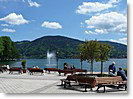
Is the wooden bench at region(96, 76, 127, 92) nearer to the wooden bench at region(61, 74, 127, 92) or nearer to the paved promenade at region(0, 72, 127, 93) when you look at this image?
the wooden bench at region(61, 74, 127, 92)

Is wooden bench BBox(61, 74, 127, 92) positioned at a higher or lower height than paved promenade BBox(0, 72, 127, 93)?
higher

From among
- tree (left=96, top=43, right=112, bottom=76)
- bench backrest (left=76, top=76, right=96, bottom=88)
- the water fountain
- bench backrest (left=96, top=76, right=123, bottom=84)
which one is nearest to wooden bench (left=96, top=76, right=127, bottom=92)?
bench backrest (left=96, top=76, right=123, bottom=84)

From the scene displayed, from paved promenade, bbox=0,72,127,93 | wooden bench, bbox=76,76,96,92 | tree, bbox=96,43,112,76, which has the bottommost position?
paved promenade, bbox=0,72,127,93

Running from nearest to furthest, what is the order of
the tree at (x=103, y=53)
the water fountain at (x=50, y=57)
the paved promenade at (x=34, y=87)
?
the paved promenade at (x=34, y=87), the tree at (x=103, y=53), the water fountain at (x=50, y=57)

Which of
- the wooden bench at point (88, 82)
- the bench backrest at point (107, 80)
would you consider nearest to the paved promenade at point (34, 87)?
the wooden bench at point (88, 82)

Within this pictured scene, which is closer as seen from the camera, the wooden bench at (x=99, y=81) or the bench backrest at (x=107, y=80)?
the wooden bench at (x=99, y=81)

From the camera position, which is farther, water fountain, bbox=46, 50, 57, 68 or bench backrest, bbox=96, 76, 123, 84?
water fountain, bbox=46, 50, 57, 68

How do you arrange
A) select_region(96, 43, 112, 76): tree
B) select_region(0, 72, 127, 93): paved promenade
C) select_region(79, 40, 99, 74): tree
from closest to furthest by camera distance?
select_region(0, 72, 127, 93): paved promenade → select_region(79, 40, 99, 74): tree → select_region(96, 43, 112, 76): tree

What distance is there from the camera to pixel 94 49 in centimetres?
1892

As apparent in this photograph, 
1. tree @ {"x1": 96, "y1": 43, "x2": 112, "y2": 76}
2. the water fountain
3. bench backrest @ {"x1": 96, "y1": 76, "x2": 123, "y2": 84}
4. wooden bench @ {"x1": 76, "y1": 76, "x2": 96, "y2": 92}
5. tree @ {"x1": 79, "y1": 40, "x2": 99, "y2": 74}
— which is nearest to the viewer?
wooden bench @ {"x1": 76, "y1": 76, "x2": 96, "y2": 92}

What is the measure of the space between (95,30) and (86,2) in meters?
1.44

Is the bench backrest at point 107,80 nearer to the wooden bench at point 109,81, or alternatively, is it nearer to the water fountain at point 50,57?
the wooden bench at point 109,81

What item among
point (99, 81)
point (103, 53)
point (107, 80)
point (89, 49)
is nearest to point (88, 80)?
point (99, 81)

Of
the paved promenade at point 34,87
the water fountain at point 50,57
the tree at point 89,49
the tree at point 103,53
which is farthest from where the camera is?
the water fountain at point 50,57
